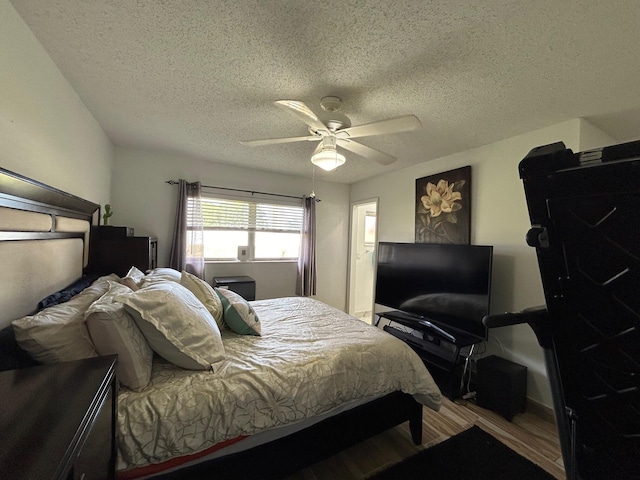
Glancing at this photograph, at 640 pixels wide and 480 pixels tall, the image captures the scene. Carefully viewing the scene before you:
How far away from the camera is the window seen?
3676 mm

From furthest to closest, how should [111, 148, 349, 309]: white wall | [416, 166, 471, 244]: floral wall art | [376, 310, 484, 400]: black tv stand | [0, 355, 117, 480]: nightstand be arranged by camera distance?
[111, 148, 349, 309]: white wall, [416, 166, 471, 244]: floral wall art, [376, 310, 484, 400]: black tv stand, [0, 355, 117, 480]: nightstand

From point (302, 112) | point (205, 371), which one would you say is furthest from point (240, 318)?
point (302, 112)

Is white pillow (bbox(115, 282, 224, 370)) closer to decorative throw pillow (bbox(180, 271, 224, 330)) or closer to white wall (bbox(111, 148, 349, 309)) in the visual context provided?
decorative throw pillow (bbox(180, 271, 224, 330))

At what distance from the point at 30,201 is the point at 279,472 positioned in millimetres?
1864

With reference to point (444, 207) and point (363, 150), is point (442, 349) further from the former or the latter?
point (363, 150)

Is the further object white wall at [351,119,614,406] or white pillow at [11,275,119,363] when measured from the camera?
white wall at [351,119,614,406]

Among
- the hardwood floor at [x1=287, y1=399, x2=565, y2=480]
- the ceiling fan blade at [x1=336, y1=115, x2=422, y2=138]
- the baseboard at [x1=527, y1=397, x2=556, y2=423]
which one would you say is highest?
the ceiling fan blade at [x1=336, y1=115, x2=422, y2=138]

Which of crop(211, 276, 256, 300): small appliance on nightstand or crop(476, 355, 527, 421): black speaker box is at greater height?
crop(211, 276, 256, 300): small appliance on nightstand

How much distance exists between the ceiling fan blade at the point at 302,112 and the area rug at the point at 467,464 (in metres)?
2.25

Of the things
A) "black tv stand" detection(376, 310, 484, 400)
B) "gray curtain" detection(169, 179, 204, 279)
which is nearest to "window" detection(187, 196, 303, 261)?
"gray curtain" detection(169, 179, 204, 279)

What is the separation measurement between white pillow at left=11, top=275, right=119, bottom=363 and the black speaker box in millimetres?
2751

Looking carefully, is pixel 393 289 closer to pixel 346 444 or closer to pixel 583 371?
pixel 346 444

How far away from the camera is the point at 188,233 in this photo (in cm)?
344

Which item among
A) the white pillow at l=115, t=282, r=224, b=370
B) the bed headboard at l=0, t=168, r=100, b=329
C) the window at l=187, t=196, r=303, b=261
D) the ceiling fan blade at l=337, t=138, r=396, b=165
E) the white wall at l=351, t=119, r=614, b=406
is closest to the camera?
the bed headboard at l=0, t=168, r=100, b=329
